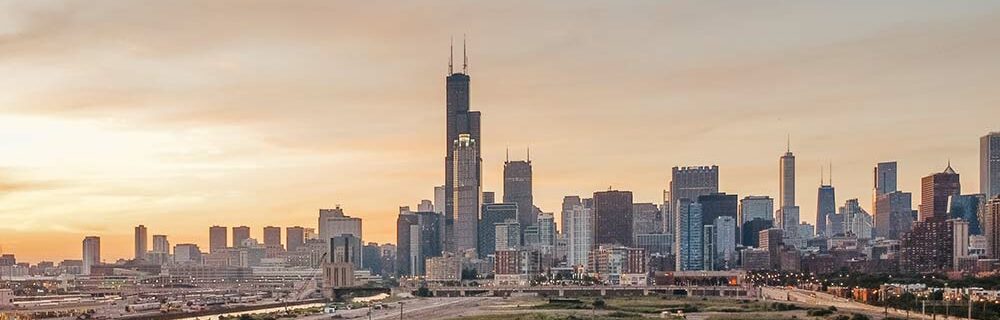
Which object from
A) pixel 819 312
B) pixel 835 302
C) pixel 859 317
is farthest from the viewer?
pixel 835 302

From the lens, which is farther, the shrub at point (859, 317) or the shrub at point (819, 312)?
the shrub at point (819, 312)

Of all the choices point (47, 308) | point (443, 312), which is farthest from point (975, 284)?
point (47, 308)

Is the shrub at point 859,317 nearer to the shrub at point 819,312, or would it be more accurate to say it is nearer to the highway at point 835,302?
the highway at point 835,302

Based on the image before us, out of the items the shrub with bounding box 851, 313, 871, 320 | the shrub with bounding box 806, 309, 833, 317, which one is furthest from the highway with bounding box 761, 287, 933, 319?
the shrub with bounding box 851, 313, 871, 320

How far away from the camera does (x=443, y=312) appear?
136m

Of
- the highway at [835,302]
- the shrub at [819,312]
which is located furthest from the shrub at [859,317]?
the shrub at [819,312]

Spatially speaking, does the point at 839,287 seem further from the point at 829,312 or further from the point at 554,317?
the point at 554,317

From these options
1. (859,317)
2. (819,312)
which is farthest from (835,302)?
(859,317)

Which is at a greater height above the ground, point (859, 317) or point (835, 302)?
point (859, 317)

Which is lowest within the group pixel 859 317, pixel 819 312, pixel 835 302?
pixel 835 302

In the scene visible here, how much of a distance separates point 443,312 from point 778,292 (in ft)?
197

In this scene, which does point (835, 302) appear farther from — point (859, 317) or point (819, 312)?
point (859, 317)

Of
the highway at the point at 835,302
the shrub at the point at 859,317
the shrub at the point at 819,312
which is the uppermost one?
the shrub at the point at 859,317

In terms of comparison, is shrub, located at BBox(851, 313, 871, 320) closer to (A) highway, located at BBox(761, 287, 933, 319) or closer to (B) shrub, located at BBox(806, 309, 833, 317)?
(A) highway, located at BBox(761, 287, 933, 319)
